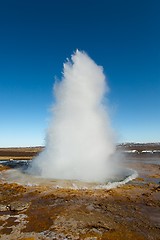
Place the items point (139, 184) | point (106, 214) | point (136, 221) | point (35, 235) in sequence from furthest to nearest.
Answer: point (139, 184) → point (106, 214) → point (136, 221) → point (35, 235)

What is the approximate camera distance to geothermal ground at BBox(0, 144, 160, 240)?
15.4 meters

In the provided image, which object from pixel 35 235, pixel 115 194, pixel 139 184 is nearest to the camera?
pixel 35 235

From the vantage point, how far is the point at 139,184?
1286 inches

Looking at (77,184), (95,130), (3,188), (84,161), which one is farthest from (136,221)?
(95,130)

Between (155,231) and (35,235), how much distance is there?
7395 millimetres

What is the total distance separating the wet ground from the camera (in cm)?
1546

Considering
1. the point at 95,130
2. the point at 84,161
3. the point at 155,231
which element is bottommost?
the point at 155,231

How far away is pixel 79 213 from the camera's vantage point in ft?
63.9

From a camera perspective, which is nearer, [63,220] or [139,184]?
[63,220]

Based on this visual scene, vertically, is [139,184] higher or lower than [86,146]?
lower

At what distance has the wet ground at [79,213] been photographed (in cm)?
1546

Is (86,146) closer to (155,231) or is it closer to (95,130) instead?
(95,130)

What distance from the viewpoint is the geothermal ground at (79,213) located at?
1545 cm

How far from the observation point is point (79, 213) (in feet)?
63.9
